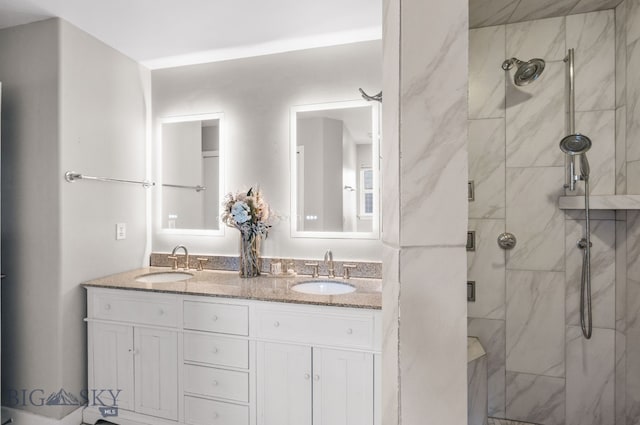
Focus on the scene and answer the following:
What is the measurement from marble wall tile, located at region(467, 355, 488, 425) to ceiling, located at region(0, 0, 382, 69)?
2012 mm

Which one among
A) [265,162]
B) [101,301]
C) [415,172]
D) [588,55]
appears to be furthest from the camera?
[265,162]

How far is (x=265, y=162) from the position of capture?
2521mm

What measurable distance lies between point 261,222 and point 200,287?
57cm

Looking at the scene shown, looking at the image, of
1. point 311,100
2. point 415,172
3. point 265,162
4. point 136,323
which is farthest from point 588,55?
point 136,323

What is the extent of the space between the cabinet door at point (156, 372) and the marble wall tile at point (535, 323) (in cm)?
195

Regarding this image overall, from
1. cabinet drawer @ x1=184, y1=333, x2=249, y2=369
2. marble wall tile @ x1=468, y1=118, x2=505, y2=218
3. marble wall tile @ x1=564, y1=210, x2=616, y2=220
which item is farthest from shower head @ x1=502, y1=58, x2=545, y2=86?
cabinet drawer @ x1=184, y1=333, x2=249, y2=369

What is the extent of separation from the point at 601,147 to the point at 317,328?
6.10 ft

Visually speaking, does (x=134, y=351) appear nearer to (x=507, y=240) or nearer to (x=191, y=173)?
(x=191, y=173)

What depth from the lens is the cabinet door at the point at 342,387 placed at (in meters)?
1.69

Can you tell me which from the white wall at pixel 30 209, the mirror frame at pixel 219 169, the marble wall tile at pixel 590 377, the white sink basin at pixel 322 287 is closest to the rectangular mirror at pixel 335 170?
the white sink basin at pixel 322 287

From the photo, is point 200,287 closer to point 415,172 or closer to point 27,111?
point 27,111

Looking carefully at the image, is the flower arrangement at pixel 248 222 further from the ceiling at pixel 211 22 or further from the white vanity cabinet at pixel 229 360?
the ceiling at pixel 211 22

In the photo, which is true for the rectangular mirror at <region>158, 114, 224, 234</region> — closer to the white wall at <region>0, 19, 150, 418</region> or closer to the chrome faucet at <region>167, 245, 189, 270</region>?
the chrome faucet at <region>167, 245, 189, 270</region>

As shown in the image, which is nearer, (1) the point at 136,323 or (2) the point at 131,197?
(1) the point at 136,323
